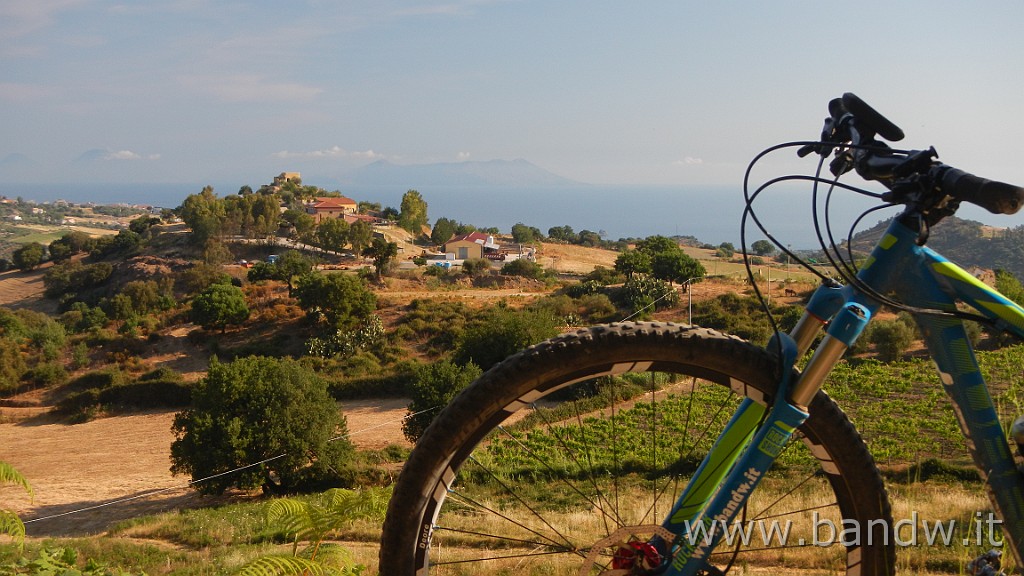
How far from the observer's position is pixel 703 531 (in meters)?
2.03

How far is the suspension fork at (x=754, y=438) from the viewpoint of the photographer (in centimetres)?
195

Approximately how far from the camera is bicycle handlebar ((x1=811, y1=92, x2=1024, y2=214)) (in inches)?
70.3

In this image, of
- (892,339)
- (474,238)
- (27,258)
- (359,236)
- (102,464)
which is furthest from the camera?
(474,238)

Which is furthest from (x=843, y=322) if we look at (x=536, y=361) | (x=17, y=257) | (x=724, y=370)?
(x=17, y=257)

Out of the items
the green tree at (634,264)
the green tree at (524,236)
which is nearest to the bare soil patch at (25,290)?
the green tree at (634,264)

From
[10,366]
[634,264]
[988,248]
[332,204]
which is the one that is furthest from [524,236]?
[988,248]

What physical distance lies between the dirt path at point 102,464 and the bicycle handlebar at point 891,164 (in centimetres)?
1470

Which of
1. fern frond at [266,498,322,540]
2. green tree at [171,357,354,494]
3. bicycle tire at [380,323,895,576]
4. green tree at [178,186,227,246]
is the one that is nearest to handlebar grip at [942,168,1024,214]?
bicycle tire at [380,323,895,576]

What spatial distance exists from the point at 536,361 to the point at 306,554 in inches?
111

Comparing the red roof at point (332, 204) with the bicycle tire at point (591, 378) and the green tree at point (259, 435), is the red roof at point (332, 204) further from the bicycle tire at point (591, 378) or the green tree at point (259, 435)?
the bicycle tire at point (591, 378)

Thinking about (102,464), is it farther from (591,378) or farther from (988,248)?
(988,248)

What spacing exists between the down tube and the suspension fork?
0.26m

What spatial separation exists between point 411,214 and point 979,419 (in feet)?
→ 243

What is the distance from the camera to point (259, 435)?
17.3 m
